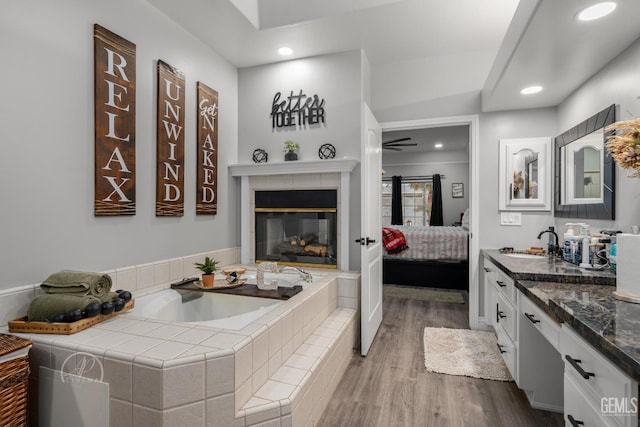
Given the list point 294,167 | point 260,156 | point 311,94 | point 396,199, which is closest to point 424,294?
point 294,167

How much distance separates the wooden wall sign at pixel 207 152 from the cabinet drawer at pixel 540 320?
257cm

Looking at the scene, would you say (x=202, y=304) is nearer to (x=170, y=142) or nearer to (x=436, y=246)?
(x=170, y=142)

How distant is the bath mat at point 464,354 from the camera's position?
94.0 inches

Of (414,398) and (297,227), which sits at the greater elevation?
(297,227)

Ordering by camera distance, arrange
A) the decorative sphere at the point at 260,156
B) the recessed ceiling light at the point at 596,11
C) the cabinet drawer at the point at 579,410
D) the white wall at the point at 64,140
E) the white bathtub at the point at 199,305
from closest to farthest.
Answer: the cabinet drawer at the point at 579,410 < the recessed ceiling light at the point at 596,11 < the white wall at the point at 64,140 < the white bathtub at the point at 199,305 < the decorative sphere at the point at 260,156

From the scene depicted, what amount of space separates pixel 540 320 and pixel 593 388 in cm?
57

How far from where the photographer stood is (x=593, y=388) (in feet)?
3.32

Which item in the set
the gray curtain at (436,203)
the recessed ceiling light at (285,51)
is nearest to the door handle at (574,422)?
the recessed ceiling light at (285,51)

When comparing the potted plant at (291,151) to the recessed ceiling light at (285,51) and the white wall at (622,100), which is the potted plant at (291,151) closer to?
the recessed ceiling light at (285,51)

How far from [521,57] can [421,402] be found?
7.44ft

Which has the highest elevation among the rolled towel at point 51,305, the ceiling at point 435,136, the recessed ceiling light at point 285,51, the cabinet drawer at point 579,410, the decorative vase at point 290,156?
the ceiling at point 435,136

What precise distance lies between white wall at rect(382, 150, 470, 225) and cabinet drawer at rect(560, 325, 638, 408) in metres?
7.35

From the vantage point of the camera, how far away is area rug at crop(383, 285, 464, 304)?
422cm

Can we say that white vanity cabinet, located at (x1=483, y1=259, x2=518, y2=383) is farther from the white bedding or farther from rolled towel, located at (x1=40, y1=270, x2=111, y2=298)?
rolled towel, located at (x1=40, y1=270, x2=111, y2=298)
